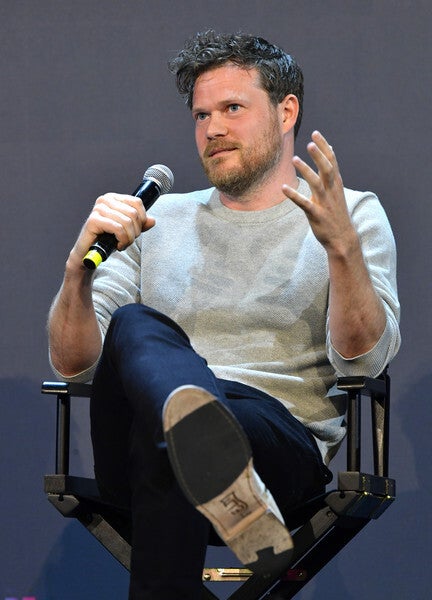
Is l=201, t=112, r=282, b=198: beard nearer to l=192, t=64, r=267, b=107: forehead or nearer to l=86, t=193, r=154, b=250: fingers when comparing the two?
l=192, t=64, r=267, b=107: forehead

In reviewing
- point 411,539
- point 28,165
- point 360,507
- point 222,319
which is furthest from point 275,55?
point 411,539

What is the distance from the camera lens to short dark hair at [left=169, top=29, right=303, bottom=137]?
226 centimetres

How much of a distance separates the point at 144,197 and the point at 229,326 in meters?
0.34

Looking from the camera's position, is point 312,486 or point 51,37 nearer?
point 312,486

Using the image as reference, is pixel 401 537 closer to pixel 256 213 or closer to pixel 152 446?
pixel 256 213

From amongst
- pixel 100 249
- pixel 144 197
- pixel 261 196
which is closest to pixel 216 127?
pixel 261 196

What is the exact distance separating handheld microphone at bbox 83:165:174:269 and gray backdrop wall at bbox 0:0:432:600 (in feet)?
2.65

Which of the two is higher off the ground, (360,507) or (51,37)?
(51,37)

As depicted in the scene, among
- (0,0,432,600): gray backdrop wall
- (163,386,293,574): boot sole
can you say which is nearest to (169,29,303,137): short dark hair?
(0,0,432,600): gray backdrop wall

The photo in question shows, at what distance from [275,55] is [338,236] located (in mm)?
741

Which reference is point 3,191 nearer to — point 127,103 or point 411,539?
point 127,103

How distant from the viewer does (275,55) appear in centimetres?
231

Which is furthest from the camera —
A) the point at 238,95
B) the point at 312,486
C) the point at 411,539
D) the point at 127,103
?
the point at 127,103

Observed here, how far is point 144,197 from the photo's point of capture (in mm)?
1885
